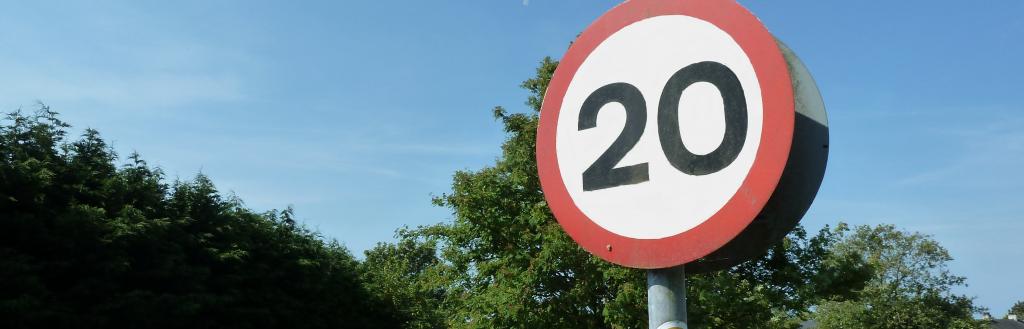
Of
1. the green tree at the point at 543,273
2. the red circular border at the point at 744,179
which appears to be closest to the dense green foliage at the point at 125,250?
the green tree at the point at 543,273

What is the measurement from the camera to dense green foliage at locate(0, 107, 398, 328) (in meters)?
15.2

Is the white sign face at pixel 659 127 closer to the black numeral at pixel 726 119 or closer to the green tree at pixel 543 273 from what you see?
the black numeral at pixel 726 119

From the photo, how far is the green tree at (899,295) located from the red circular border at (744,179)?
34.1 m

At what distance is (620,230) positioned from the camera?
80.2 inches

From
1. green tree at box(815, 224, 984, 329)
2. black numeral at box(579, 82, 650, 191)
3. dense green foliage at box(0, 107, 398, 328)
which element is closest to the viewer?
black numeral at box(579, 82, 650, 191)

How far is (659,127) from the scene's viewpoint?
2.00m

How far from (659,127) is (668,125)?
0.09 ft

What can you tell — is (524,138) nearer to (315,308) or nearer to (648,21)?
(315,308)

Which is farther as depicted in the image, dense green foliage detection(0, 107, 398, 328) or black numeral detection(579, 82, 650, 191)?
dense green foliage detection(0, 107, 398, 328)

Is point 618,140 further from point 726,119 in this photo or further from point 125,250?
point 125,250

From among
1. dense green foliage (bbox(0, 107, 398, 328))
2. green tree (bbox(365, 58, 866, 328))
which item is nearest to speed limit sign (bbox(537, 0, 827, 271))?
green tree (bbox(365, 58, 866, 328))

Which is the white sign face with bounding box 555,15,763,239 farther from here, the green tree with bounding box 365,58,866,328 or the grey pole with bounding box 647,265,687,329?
the green tree with bounding box 365,58,866,328

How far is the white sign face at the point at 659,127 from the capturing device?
1863mm

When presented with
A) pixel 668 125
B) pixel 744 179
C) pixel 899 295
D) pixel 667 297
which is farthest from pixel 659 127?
pixel 899 295
